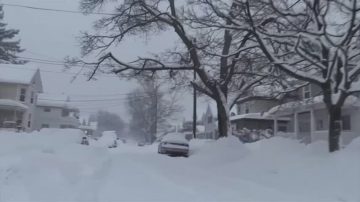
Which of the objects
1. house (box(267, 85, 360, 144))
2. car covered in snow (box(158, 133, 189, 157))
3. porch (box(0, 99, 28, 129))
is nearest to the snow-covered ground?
house (box(267, 85, 360, 144))

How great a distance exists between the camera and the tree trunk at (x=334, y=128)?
→ 1555 centimetres

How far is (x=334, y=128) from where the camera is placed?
52.1ft

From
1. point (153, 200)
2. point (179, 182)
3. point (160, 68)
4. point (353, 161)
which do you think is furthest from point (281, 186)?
point (160, 68)

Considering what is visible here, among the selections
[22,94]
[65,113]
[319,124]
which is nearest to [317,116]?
[319,124]

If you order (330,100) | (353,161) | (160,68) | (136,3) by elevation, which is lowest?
(353,161)

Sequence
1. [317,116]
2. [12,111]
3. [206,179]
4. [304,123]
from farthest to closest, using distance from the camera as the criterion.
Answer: [12,111] → [304,123] → [317,116] → [206,179]

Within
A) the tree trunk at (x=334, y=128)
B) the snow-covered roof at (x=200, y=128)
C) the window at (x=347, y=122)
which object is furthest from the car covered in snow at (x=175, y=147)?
the snow-covered roof at (x=200, y=128)

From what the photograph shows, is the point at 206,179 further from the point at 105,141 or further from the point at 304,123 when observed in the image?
the point at 105,141

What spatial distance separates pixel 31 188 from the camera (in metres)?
11.2

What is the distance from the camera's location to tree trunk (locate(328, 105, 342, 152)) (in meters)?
15.6

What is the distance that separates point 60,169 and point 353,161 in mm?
8005

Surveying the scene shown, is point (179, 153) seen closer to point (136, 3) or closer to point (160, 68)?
point (160, 68)

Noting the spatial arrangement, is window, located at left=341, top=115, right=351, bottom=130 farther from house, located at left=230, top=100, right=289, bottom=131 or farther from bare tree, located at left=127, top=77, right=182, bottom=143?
bare tree, located at left=127, top=77, right=182, bottom=143

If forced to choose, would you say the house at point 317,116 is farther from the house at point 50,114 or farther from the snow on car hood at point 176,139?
the house at point 50,114
